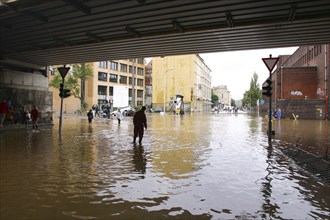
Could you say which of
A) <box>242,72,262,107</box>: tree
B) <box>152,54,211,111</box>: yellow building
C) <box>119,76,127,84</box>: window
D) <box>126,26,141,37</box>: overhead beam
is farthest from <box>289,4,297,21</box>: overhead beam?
<box>242,72,262,107</box>: tree

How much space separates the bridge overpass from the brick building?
3095 cm

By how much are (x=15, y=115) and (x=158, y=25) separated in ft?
46.3

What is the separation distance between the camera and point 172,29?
14641mm

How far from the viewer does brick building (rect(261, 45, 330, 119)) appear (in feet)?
146

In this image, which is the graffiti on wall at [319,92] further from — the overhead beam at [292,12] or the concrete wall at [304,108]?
the overhead beam at [292,12]

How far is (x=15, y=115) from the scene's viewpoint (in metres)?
23.0

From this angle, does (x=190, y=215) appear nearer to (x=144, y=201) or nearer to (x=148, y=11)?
(x=144, y=201)

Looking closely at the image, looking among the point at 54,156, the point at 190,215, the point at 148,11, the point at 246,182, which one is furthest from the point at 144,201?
the point at 148,11

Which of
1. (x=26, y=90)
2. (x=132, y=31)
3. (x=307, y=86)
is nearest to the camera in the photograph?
(x=132, y=31)

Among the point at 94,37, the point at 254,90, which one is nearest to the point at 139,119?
the point at 94,37

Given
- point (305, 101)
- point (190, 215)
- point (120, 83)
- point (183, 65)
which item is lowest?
point (190, 215)

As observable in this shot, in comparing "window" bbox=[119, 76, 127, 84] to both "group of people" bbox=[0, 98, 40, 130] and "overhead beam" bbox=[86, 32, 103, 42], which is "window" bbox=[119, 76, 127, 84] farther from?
"overhead beam" bbox=[86, 32, 103, 42]

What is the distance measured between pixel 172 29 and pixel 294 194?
10016 mm

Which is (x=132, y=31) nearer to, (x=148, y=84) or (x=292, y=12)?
(x=292, y=12)
